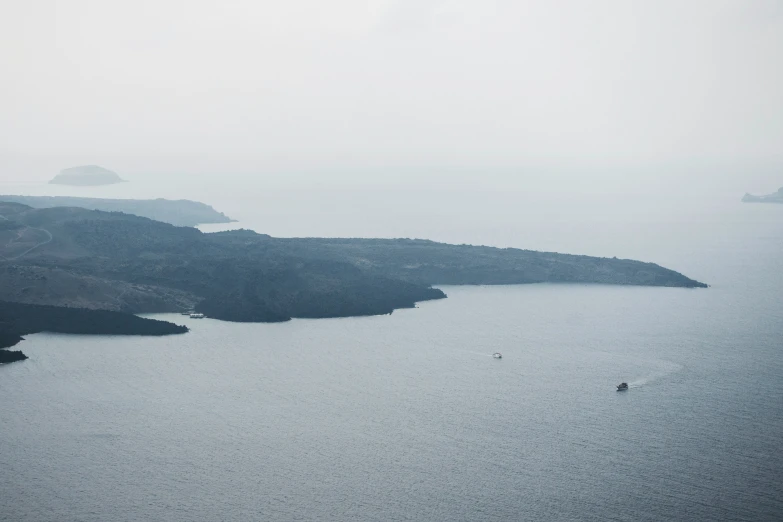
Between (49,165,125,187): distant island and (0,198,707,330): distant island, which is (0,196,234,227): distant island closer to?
(0,198,707,330): distant island

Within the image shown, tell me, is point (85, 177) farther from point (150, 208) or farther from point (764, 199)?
point (764, 199)

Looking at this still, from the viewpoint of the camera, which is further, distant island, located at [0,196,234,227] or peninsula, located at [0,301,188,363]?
distant island, located at [0,196,234,227]

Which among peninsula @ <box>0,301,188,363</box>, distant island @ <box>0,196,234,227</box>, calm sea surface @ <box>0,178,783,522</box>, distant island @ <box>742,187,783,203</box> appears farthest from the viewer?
distant island @ <box>742,187,783,203</box>

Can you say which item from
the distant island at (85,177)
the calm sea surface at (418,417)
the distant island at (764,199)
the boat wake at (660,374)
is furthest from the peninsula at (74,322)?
the distant island at (764,199)

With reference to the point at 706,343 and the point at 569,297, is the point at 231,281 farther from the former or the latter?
the point at 706,343

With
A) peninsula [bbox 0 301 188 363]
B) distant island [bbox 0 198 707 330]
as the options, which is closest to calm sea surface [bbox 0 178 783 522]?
peninsula [bbox 0 301 188 363]

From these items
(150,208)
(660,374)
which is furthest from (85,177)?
(660,374)

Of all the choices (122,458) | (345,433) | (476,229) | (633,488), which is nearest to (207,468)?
(122,458)
